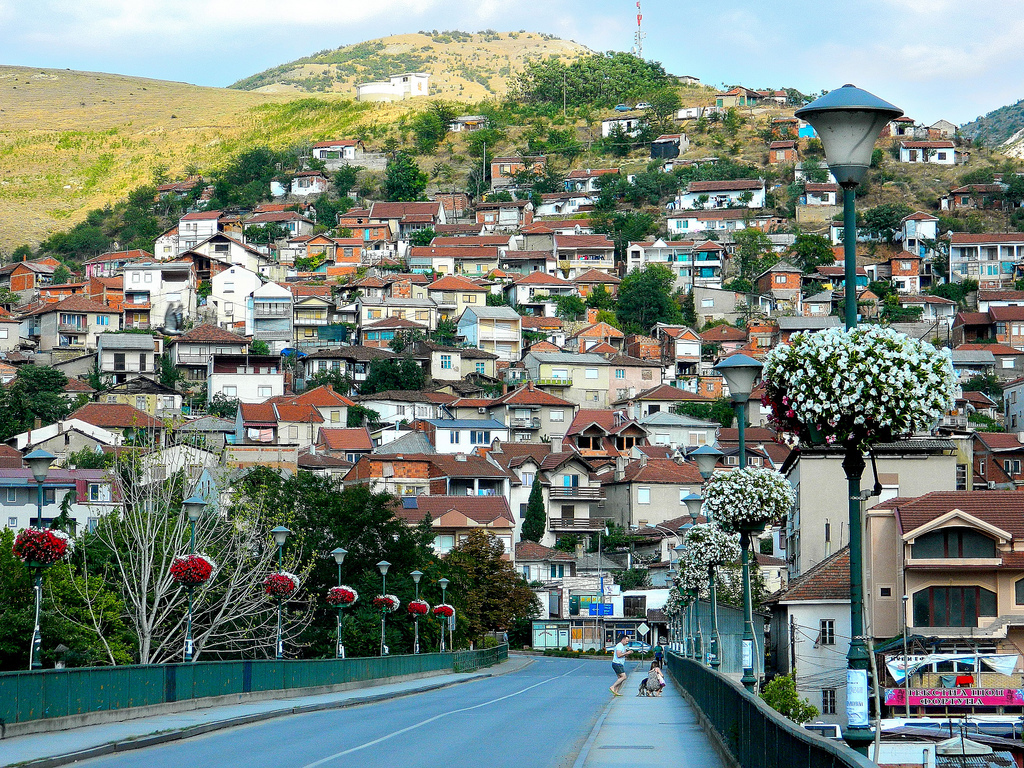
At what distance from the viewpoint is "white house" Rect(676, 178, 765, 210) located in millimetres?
142000

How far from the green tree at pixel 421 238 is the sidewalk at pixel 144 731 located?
4215 inches

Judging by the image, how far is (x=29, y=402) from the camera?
90.8 metres

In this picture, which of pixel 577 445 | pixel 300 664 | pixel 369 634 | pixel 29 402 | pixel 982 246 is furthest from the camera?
pixel 982 246

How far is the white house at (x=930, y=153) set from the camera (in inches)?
5979

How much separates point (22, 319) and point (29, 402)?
24900mm

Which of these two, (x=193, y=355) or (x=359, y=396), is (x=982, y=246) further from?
(x=193, y=355)

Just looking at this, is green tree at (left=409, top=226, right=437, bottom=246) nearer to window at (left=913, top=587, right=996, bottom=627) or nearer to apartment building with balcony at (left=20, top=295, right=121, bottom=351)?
apartment building with balcony at (left=20, top=295, right=121, bottom=351)

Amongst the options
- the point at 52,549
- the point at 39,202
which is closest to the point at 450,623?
the point at 52,549

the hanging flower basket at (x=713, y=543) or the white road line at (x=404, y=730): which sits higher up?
the hanging flower basket at (x=713, y=543)

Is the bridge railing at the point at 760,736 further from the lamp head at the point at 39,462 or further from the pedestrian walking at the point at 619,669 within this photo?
the lamp head at the point at 39,462

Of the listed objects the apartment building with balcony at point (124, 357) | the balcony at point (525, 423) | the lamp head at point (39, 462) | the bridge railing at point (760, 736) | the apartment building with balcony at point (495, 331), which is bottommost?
the bridge railing at point (760, 736)

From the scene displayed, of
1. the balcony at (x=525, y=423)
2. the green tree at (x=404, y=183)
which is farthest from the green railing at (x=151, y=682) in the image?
the green tree at (x=404, y=183)

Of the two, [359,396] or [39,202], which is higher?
[39,202]

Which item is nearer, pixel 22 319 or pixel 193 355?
pixel 193 355
